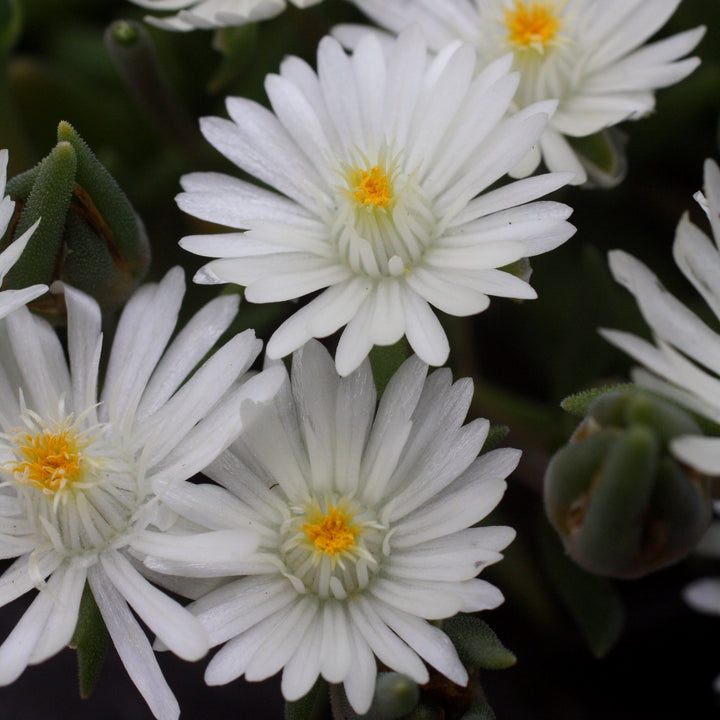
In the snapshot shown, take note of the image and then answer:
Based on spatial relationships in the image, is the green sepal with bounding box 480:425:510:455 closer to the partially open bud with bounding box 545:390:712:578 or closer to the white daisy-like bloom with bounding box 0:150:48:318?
the partially open bud with bounding box 545:390:712:578

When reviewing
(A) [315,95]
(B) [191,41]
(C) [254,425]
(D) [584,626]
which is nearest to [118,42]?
(A) [315,95]

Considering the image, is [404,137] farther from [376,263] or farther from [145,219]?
[145,219]

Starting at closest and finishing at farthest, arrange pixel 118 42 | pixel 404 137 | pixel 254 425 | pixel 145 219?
pixel 254 425
pixel 404 137
pixel 118 42
pixel 145 219

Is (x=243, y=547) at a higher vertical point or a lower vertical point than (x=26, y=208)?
lower

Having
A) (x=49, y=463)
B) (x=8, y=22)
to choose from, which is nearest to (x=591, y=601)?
(x=49, y=463)

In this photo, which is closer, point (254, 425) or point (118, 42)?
point (254, 425)

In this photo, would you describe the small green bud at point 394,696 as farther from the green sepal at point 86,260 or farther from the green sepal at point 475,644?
the green sepal at point 86,260
